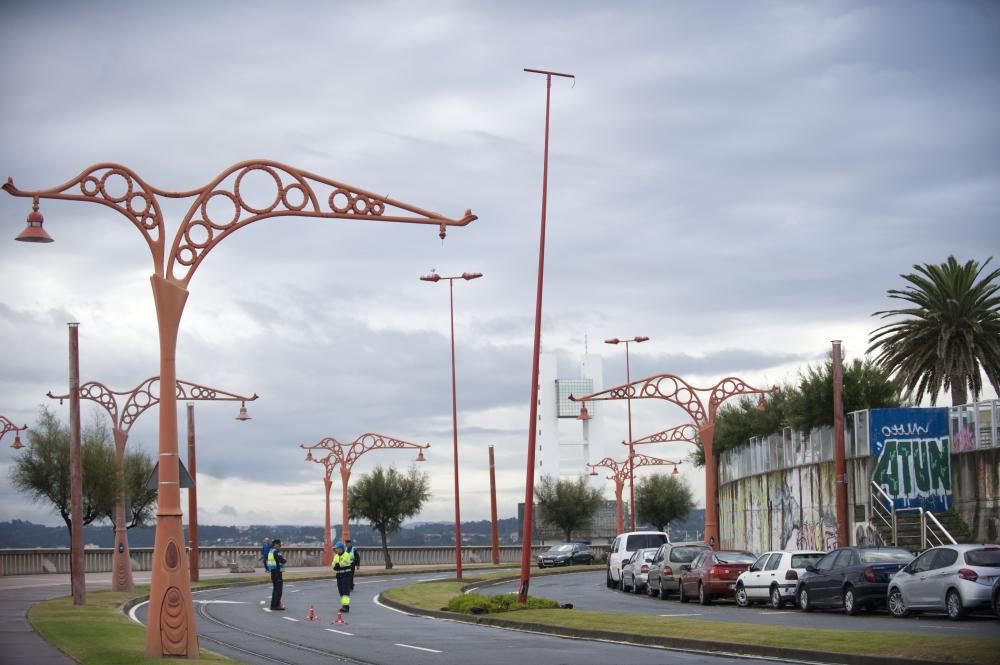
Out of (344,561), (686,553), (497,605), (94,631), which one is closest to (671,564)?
(686,553)

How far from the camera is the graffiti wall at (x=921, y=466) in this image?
43031 mm

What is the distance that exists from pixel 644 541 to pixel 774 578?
16.0 meters

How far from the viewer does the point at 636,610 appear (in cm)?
3462

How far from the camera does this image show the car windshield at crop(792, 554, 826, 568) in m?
34.1

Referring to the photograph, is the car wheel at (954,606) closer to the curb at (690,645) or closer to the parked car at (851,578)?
the parked car at (851,578)

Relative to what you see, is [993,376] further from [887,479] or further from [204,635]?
[204,635]

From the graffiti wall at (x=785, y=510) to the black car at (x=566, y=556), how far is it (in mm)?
10655

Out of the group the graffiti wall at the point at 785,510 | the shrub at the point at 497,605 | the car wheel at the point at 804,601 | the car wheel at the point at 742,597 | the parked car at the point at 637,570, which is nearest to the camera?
the shrub at the point at 497,605

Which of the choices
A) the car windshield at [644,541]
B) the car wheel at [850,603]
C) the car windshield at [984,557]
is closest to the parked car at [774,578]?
the car wheel at [850,603]

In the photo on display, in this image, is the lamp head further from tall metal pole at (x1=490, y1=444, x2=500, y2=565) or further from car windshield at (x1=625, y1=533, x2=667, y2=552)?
tall metal pole at (x1=490, y1=444, x2=500, y2=565)

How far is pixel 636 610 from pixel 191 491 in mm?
23213

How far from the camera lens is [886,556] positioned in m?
30.8

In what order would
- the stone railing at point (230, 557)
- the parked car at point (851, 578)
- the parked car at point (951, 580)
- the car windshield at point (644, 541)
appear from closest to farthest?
1. the parked car at point (951, 580)
2. the parked car at point (851, 578)
3. the car windshield at point (644, 541)
4. the stone railing at point (230, 557)

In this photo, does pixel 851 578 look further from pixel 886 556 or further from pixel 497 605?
pixel 497 605
